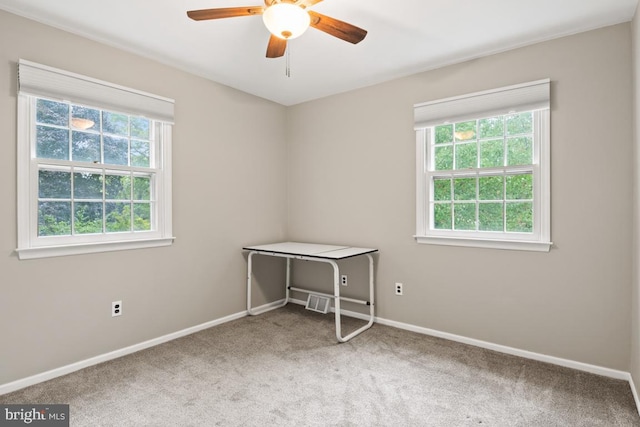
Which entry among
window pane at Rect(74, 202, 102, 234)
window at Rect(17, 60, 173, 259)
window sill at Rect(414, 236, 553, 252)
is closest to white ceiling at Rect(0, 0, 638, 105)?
window at Rect(17, 60, 173, 259)

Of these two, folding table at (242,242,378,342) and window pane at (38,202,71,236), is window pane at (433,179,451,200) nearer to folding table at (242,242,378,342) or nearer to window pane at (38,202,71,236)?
folding table at (242,242,378,342)

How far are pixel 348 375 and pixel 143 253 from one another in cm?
194

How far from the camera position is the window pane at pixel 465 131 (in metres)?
3.08

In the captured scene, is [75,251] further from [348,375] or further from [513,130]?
[513,130]

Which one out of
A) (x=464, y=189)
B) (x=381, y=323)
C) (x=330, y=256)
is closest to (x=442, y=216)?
(x=464, y=189)

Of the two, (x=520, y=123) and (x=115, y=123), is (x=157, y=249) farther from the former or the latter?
(x=520, y=123)

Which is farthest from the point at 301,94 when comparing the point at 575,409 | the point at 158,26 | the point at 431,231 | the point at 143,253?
the point at 575,409

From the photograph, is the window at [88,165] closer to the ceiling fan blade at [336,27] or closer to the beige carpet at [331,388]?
the beige carpet at [331,388]

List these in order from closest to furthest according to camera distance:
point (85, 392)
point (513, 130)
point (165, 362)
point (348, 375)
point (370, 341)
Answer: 1. point (85, 392)
2. point (348, 375)
3. point (165, 362)
4. point (513, 130)
5. point (370, 341)

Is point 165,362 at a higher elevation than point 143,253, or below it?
below

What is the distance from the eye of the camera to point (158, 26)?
8.25ft

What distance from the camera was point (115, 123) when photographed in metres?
2.84

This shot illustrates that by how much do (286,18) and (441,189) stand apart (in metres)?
2.10

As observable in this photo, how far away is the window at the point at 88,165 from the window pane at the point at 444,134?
2.44m
